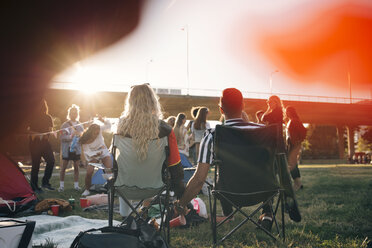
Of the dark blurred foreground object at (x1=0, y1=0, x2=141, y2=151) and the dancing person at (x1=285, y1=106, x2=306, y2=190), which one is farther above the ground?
the dark blurred foreground object at (x1=0, y1=0, x2=141, y2=151)

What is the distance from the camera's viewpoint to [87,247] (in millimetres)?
2303

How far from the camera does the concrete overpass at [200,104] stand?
35.0 m

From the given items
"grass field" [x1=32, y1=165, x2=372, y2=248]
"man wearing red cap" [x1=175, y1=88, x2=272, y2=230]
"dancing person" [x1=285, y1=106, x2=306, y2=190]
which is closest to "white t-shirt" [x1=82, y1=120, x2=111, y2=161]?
"grass field" [x1=32, y1=165, x2=372, y2=248]

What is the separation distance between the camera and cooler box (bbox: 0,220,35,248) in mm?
2367

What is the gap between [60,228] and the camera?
14.1 feet

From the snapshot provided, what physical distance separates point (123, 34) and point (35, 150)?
16.1 ft

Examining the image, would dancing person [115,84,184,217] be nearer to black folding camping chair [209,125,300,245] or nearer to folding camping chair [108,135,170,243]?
folding camping chair [108,135,170,243]

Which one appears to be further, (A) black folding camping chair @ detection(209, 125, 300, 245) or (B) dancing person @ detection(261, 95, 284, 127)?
(B) dancing person @ detection(261, 95, 284, 127)

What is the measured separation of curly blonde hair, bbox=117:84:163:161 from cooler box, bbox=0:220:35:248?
1.21 m

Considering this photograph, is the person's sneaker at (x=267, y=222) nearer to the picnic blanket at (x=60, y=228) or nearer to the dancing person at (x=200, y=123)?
the picnic blanket at (x=60, y=228)

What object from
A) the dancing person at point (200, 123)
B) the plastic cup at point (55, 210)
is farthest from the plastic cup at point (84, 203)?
the dancing person at point (200, 123)

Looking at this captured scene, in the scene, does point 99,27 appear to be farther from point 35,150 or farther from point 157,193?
point 157,193

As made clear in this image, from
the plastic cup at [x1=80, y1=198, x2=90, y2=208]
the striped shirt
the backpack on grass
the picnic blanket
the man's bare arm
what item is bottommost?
the plastic cup at [x1=80, y1=198, x2=90, y2=208]

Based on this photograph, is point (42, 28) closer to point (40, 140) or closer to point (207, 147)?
point (40, 140)
